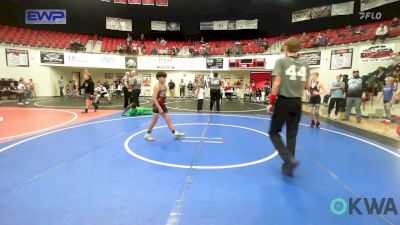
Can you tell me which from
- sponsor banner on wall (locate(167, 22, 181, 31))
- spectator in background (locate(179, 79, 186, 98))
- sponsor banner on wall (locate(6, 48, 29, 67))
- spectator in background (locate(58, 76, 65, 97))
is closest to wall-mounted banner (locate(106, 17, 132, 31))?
sponsor banner on wall (locate(167, 22, 181, 31))

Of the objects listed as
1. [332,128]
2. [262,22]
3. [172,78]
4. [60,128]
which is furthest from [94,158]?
[262,22]

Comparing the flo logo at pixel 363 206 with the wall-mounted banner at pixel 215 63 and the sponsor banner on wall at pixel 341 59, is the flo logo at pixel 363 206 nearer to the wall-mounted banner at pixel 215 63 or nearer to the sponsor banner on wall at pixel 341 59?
the sponsor banner on wall at pixel 341 59

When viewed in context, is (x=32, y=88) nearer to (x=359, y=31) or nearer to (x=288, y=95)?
(x=288, y=95)

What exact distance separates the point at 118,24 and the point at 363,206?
28632mm

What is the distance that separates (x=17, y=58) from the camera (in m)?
19.1

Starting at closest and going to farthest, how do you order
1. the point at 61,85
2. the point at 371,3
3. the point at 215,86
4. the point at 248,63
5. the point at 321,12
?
the point at 215,86, the point at 371,3, the point at 61,85, the point at 248,63, the point at 321,12

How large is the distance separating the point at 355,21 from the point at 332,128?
16979mm

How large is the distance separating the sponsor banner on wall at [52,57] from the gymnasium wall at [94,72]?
14.8 inches

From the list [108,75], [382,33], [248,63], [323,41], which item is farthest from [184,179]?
[108,75]

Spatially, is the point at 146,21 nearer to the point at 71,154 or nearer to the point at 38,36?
the point at 38,36

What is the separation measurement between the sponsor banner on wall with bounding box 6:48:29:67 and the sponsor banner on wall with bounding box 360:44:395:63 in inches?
972

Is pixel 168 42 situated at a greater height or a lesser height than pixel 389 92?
greater

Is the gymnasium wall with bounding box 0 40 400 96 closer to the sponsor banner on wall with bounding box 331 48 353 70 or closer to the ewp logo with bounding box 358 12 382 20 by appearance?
the sponsor banner on wall with bounding box 331 48 353 70

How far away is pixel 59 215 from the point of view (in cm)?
269
